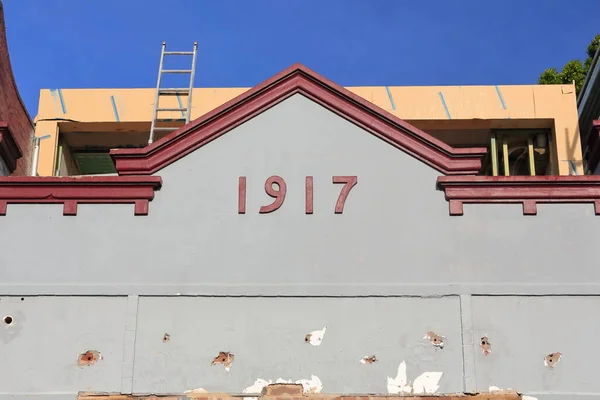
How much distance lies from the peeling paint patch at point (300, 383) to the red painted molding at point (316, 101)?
2.87m

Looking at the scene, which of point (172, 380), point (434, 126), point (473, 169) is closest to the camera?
point (172, 380)

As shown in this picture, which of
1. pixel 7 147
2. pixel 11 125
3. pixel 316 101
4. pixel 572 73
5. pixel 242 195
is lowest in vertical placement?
pixel 242 195

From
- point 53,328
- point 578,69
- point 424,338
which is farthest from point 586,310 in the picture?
point 578,69

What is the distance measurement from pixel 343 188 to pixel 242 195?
1.22 meters

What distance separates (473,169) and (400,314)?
197 cm

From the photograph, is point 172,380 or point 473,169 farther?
point 473,169

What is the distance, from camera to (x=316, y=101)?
10789mm

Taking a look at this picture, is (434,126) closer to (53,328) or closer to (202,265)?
(202,265)

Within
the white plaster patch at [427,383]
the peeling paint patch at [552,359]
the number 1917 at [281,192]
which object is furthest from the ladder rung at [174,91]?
the peeling paint patch at [552,359]

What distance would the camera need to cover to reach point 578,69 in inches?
910

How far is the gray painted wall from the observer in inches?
382

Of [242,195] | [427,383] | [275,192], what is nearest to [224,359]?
[242,195]

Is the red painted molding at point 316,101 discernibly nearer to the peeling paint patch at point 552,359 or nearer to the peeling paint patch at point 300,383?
the peeling paint patch at point 552,359

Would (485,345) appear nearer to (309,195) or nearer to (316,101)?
(309,195)
